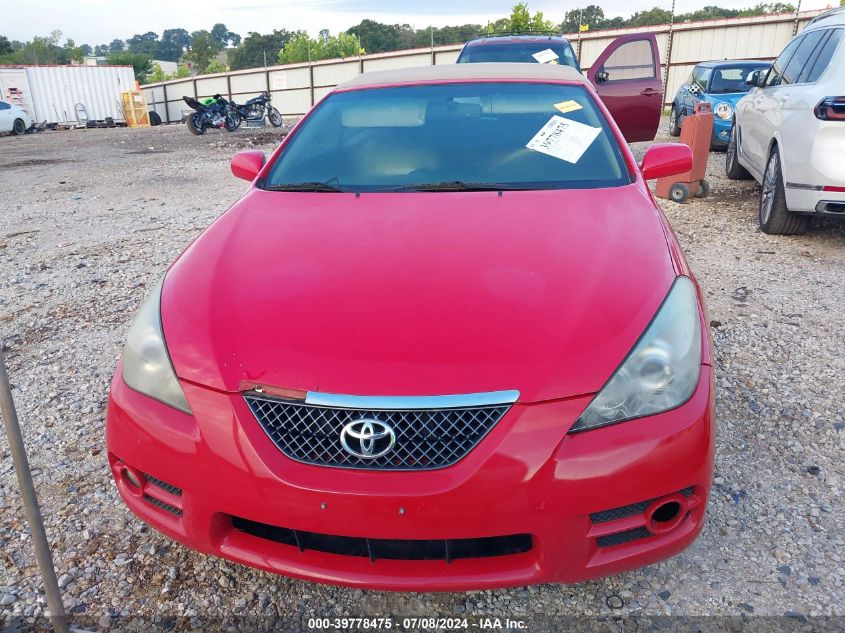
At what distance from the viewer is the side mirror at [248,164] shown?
2.90 m

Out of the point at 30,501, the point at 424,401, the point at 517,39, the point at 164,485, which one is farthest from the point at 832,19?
the point at 30,501

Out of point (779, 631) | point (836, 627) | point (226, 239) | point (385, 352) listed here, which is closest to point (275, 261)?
point (226, 239)

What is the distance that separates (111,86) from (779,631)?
1231 inches

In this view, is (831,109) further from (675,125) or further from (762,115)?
(675,125)

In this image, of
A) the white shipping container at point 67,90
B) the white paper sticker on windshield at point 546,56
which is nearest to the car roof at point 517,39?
the white paper sticker on windshield at point 546,56

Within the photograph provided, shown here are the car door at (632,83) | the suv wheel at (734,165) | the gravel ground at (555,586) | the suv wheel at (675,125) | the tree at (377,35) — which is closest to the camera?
the gravel ground at (555,586)

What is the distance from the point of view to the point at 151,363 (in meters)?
A: 1.69

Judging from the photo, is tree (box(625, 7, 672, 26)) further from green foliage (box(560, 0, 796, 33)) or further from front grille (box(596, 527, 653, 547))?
front grille (box(596, 527, 653, 547))

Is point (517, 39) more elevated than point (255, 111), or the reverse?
point (517, 39)

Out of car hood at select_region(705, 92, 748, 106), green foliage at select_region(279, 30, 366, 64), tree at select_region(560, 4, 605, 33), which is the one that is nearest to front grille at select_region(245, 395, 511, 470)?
car hood at select_region(705, 92, 748, 106)

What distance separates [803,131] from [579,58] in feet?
49.7

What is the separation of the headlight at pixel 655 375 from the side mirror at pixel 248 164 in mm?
1966

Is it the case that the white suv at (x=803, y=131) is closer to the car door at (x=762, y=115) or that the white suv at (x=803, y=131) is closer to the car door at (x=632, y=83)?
the car door at (x=762, y=115)

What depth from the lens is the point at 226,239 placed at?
7.03 feet
